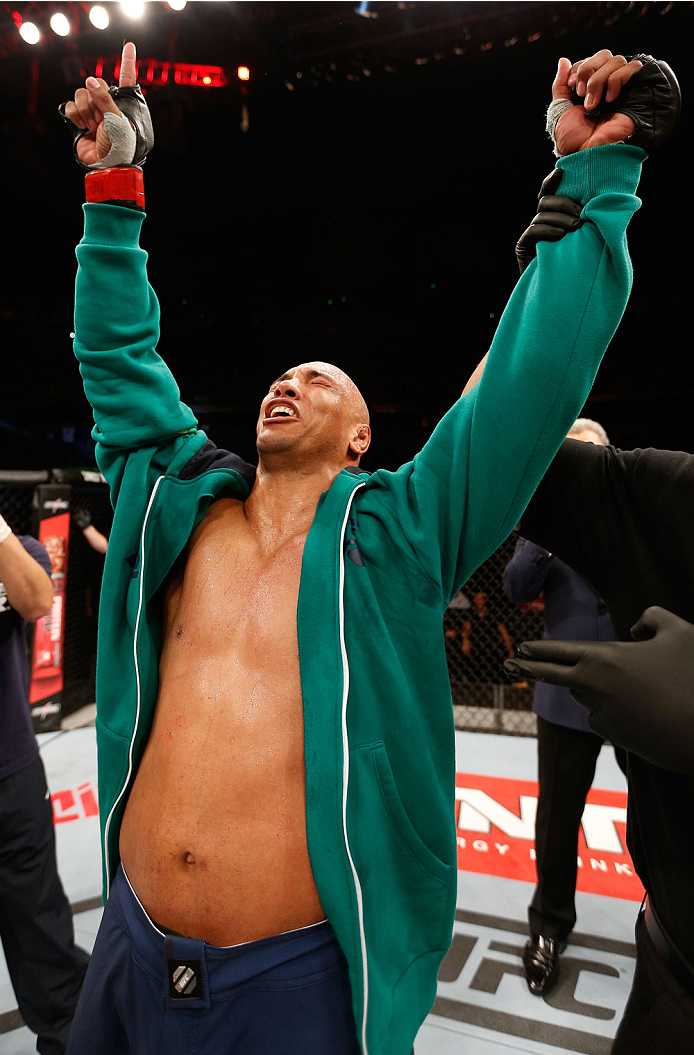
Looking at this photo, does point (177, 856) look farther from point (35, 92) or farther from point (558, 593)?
point (35, 92)

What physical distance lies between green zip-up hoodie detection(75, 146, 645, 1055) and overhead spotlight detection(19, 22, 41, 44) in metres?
3.44

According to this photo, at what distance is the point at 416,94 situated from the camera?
3.72 metres

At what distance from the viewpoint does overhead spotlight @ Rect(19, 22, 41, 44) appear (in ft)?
10.5

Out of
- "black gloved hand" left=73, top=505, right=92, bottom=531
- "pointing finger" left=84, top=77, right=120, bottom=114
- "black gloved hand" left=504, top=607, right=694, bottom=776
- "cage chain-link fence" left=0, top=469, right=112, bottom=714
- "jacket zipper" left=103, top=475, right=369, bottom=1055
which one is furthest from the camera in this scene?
"black gloved hand" left=73, top=505, right=92, bottom=531

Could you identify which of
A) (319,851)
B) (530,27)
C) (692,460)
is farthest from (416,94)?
(319,851)

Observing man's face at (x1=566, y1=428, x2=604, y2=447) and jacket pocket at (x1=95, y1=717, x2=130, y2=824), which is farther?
man's face at (x1=566, y1=428, x2=604, y2=447)

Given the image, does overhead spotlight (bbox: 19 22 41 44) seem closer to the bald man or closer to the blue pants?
the bald man

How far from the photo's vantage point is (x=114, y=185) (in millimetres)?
1077

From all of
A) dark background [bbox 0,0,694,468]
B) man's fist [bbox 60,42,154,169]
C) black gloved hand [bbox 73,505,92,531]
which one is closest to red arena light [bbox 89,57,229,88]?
dark background [bbox 0,0,694,468]

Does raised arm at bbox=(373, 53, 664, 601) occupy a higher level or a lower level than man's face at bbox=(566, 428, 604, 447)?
higher

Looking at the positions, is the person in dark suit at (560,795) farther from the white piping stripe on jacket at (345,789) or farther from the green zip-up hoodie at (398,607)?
the white piping stripe on jacket at (345,789)

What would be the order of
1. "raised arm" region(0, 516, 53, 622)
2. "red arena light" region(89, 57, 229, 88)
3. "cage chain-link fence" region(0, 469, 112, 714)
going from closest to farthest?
"raised arm" region(0, 516, 53, 622), "red arena light" region(89, 57, 229, 88), "cage chain-link fence" region(0, 469, 112, 714)

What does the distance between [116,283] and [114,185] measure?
0.19m

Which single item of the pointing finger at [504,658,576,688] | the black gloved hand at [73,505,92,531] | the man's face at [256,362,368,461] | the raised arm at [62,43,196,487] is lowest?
the black gloved hand at [73,505,92,531]
